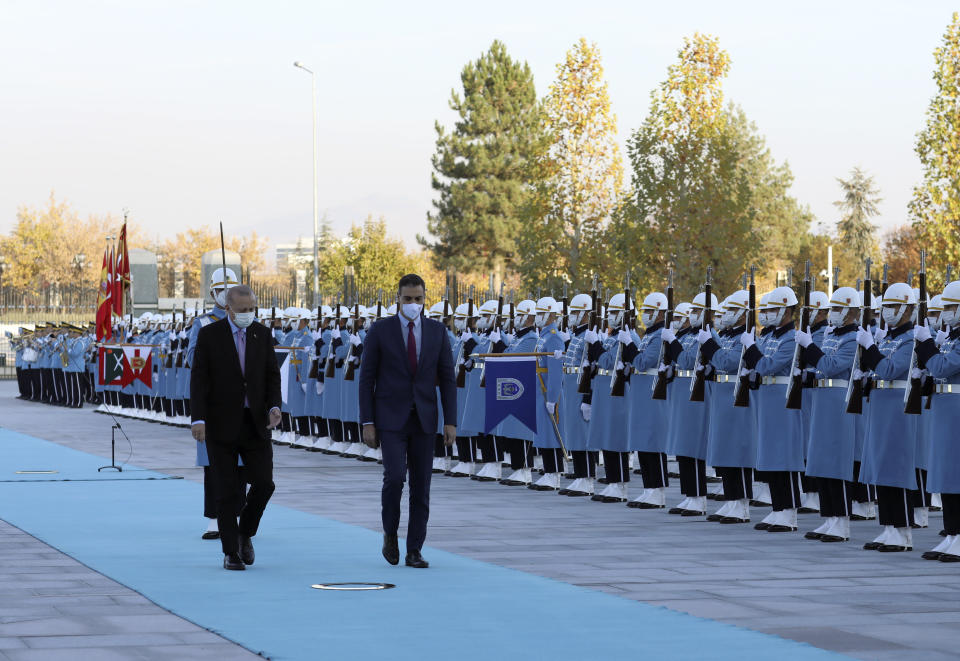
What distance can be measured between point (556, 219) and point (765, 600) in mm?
37541

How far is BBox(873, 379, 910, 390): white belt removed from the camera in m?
12.0

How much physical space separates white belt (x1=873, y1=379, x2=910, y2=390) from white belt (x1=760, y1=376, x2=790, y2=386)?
4.27 ft

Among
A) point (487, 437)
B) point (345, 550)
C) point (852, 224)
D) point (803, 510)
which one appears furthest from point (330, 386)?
point (852, 224)

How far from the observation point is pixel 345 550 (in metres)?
11.6

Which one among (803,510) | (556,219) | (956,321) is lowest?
(803,510)

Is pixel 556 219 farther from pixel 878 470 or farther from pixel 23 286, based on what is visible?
pixel 23 286

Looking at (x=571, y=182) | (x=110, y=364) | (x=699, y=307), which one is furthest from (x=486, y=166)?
(x=699, y=307)

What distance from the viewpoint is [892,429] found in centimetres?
1204

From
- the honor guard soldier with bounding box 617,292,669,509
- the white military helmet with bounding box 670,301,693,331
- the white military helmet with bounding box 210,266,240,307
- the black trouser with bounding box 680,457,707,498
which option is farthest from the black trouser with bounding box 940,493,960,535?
the white military helmet with bounding box 210,266,240,307

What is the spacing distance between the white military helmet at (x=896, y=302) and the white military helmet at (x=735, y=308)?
1952 millimetres

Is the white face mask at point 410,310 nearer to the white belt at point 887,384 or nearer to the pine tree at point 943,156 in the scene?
the white belt at point 887,384

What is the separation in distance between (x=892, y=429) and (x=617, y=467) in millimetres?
4242

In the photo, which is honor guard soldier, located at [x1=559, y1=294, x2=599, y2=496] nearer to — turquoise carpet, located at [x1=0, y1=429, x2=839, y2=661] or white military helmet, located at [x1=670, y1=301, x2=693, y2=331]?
white military helmet, located at [x1=670, y1=301, x2=693, y2=331]

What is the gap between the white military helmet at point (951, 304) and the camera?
37.3 feet
